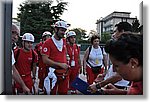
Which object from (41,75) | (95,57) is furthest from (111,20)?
(41,75)

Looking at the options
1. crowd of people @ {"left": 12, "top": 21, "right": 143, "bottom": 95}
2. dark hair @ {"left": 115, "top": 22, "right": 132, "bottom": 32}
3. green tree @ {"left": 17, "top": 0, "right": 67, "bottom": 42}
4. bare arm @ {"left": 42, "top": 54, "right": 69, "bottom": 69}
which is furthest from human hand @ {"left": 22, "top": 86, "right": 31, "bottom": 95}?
dark hair @ {"left": 115, "top": 22, "right": 132, "bottom": 32}

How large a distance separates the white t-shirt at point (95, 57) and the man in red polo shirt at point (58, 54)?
0.74 feet

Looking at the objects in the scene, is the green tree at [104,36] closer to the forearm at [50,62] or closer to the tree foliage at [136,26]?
the tree foliage at [136,26]

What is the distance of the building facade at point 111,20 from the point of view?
2.34m

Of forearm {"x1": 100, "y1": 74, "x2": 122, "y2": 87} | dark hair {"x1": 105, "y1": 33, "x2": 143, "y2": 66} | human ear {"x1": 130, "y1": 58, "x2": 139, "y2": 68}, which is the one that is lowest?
forearm {"x1": 100, "y1": 74, "x2": 122, "y2": 87}

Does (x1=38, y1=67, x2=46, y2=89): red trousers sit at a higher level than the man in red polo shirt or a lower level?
lower

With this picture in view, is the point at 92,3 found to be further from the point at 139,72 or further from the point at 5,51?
the point at 139,72

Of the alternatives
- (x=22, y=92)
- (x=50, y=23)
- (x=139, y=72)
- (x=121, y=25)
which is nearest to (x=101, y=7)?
(x=121, y=25)

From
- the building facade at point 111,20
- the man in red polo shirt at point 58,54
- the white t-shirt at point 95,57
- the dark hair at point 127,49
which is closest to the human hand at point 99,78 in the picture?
the white t-shirt at point 95,57

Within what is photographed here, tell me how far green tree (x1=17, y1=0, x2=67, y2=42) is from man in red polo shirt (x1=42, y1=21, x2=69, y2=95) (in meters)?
0.07

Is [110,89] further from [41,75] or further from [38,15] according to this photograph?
[38,15]

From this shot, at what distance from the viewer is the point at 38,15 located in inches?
89.9

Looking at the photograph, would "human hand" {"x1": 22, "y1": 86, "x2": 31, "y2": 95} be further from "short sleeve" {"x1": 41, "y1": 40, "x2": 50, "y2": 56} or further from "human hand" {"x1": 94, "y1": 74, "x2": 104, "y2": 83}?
"human hand" {"x1": 94, "y1": 74, "x2": 104, "y2": 83}

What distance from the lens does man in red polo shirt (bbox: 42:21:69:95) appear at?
2.32m
